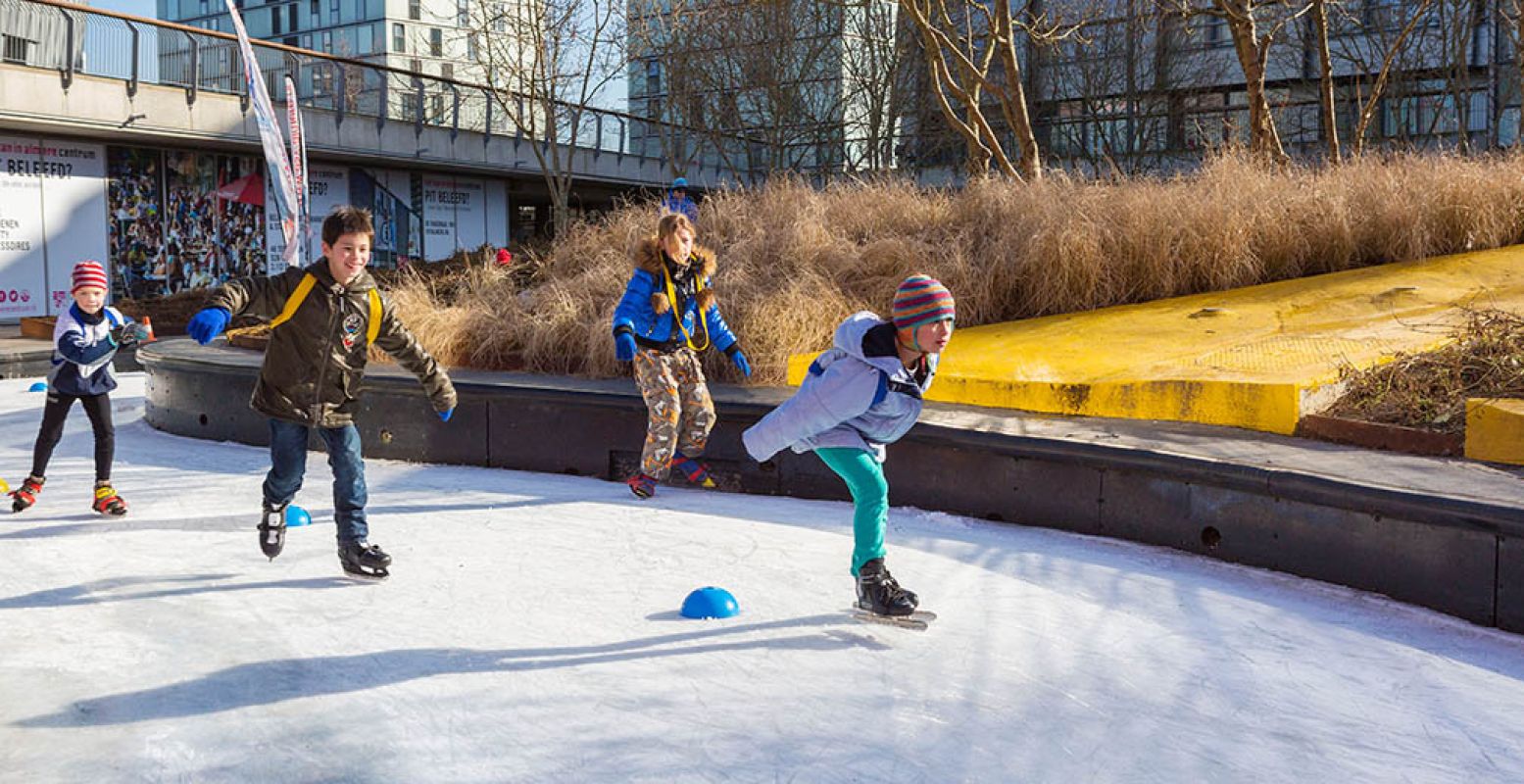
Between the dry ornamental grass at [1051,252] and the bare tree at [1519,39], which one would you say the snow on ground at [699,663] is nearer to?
the dry ornamental grass at [1051,252]

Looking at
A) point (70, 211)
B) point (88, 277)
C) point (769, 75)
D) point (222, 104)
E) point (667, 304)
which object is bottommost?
point (667, 304)

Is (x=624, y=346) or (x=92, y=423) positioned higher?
(x=624, y=346)

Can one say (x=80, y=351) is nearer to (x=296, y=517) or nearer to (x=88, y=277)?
(x=88, y=277)

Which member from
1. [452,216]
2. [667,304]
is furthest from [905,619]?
[452,216]

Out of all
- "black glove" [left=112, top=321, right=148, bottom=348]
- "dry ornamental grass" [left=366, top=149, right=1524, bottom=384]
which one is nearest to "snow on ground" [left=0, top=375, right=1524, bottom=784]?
"black glove" [left=112, top=321, right=148, bottom=348]

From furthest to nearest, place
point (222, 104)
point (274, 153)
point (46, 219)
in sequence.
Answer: point (222, 104)
point (46, 219)
point (274, 153)

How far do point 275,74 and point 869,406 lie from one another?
2380cm

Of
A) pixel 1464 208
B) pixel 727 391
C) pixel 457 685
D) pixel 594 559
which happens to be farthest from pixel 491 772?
pixel 1464 208

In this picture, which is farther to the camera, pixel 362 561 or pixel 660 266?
pixel 660 266

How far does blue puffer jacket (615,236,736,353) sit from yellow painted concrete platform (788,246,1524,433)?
132 cm

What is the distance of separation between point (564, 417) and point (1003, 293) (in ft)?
11.9

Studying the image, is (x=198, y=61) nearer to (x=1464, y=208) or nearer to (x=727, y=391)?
(x=727, y=391)

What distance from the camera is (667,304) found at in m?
6.80

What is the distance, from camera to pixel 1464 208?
958 cm
